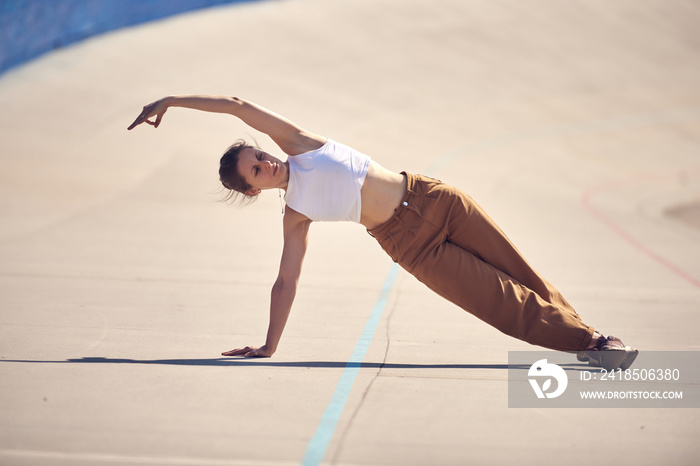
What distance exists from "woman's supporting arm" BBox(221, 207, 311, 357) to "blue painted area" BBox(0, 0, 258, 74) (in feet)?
37.7

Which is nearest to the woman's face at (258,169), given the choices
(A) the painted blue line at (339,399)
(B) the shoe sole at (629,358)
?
(A) the painted blue line at (339,399)

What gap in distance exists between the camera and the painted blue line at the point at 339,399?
3205mm

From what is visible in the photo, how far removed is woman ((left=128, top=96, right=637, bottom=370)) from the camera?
4.38 metres

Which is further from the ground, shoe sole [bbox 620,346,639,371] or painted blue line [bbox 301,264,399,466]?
shoe sole [bbox 620,346,639,371]

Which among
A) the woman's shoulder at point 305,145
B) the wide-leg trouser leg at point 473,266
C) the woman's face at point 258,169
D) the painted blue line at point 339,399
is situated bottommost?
the painted blue line at point 339,399

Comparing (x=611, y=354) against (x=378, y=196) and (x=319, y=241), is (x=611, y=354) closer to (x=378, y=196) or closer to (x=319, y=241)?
(x=378, y=196)

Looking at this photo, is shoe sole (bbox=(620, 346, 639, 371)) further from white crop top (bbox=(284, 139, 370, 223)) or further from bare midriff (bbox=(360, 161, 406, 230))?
white crop top (bbox=(284, 139, 370, 223))

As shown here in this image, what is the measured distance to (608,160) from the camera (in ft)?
60.2

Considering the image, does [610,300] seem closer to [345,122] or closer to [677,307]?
[677,307]

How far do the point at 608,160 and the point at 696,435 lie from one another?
51.6ft

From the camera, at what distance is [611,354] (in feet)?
14.4

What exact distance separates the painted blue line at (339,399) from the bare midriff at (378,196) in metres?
0.85

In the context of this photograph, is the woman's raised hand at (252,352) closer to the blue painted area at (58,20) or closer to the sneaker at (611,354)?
the sneaker at (611,354)

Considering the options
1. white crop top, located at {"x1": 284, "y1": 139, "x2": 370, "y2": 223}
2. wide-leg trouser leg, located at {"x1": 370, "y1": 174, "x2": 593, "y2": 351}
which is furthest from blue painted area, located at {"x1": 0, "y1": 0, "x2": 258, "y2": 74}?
wide-leg trouser leg, located at {"x1": 370, "y1": 174, "x2": 593, "y2": 351}
